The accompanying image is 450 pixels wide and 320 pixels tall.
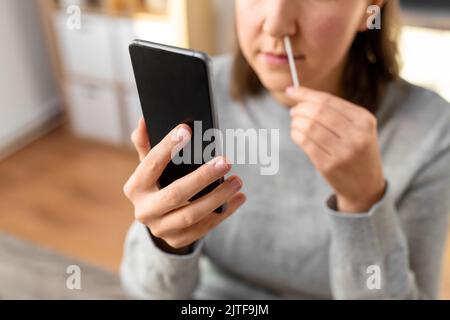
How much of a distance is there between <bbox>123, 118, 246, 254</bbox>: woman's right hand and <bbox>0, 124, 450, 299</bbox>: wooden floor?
→ 110cm

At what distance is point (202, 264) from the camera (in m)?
0.78

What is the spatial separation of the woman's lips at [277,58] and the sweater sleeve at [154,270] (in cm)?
23

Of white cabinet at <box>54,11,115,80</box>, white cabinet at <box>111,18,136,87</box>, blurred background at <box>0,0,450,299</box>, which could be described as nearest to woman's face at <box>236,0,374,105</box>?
blurred background at <box>0,0,450,299</box>

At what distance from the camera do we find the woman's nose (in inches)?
20.0

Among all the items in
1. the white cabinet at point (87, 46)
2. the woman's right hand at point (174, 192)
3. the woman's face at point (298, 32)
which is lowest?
the white cabinet at point (87, 46)

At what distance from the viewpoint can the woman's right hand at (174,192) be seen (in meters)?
0.40

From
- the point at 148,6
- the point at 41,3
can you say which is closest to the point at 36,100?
the point at 41,3

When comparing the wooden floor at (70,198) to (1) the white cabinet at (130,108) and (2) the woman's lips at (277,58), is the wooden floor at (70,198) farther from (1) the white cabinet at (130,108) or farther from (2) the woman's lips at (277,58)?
(2) the woman's lips at (277,58)

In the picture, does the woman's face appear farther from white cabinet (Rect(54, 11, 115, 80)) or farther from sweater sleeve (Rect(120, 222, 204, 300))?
white cabinet (Rect(54, 11, 115, 80))

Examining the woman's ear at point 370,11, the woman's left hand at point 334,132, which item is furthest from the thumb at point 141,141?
the woman's ear at point 370,11

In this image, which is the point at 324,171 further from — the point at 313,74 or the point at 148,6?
the point at 148,6

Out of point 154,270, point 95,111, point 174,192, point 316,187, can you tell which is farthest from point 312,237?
point 95,111

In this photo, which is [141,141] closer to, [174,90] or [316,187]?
[174,90]
